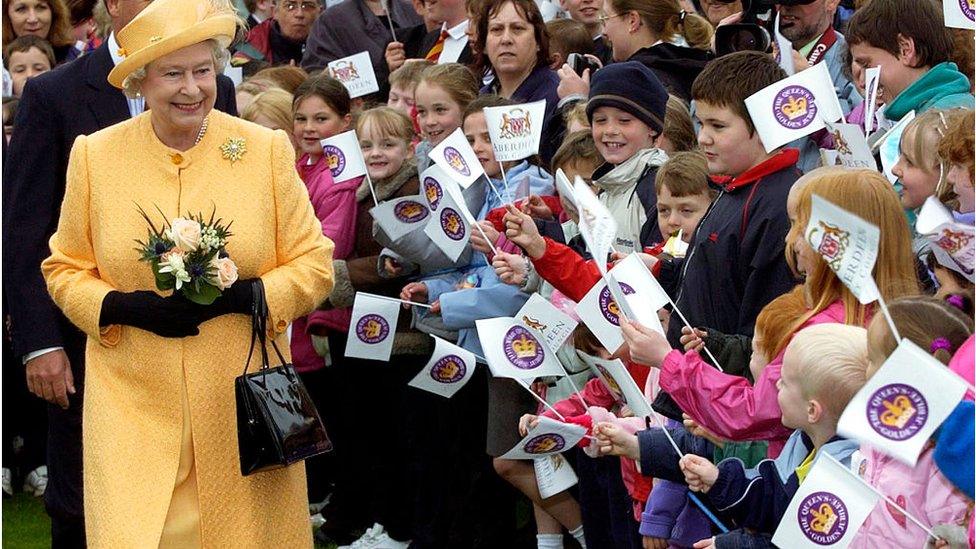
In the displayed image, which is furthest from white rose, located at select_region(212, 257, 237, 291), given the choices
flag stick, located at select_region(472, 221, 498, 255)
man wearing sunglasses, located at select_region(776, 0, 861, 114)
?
man wearing sunglasses, located at select_region(776, 0, 861, 114)

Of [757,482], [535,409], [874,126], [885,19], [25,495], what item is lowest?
[25,495]

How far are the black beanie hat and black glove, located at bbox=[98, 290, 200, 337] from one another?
2054mm

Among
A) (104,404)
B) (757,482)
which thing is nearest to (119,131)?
(104,404)

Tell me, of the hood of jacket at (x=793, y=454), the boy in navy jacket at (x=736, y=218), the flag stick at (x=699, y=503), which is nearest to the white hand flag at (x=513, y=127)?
the boy in navy jacket at (x=736, y=218)

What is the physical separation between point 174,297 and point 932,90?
2648 mm

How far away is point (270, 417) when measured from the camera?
546 cm

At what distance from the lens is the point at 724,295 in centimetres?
556

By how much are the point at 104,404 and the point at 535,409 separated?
91.4 inches

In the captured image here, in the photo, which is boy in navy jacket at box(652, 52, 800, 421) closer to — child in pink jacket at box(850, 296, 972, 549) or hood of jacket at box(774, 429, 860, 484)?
hood of jacket at box(774, 429, 860, 484)

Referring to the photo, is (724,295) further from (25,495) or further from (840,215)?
(25,495)

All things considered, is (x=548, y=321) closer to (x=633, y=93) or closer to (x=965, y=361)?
(x=633, y=93)

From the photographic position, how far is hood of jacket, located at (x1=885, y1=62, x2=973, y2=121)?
19.4 ft

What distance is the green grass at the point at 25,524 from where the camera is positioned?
8972 mm

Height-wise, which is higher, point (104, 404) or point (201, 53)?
point (201, 53)
